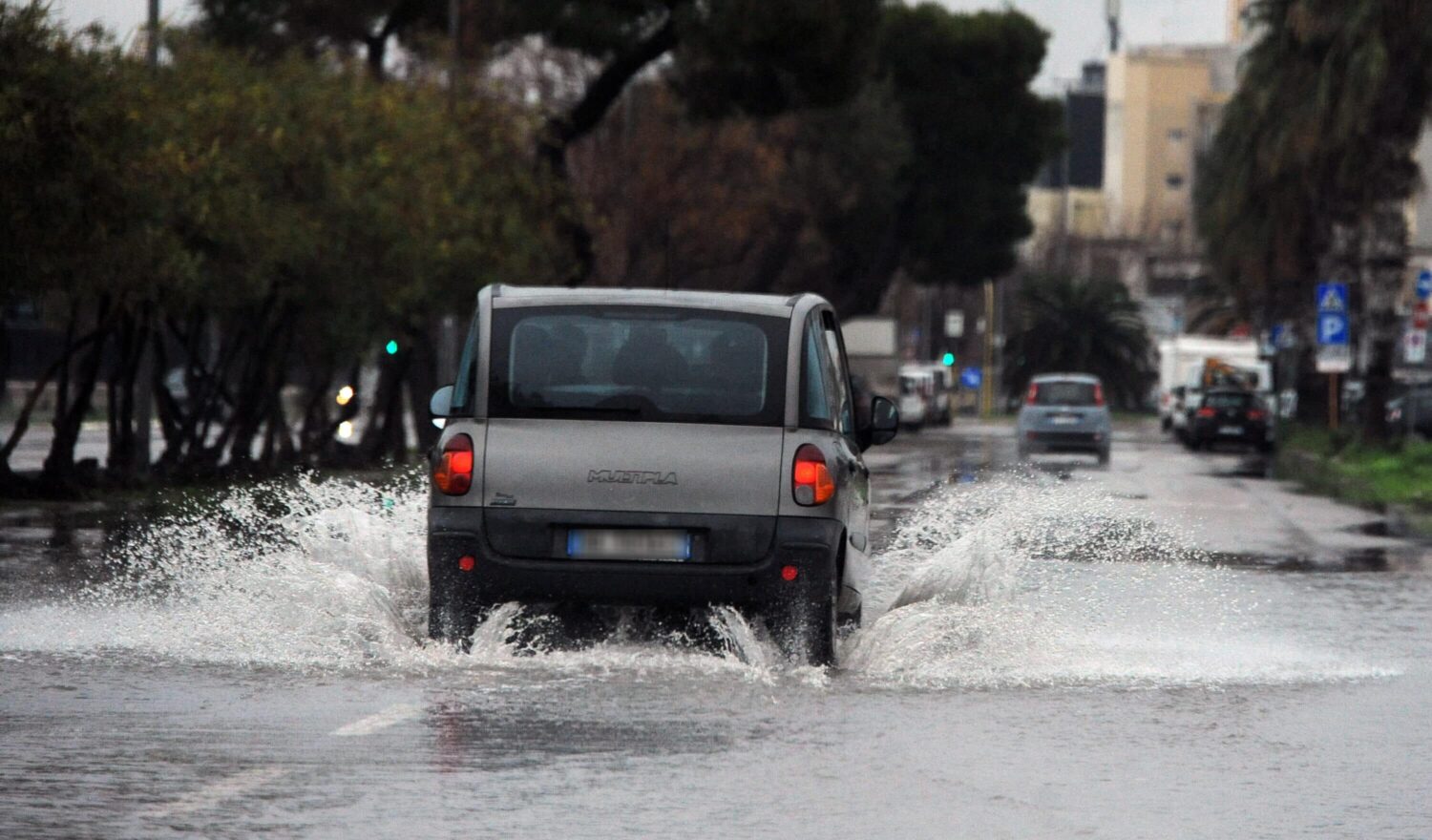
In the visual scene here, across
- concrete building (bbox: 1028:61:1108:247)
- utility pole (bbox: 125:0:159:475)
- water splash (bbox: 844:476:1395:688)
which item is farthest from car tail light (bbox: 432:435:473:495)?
concrete building (bbox: 1028:61:1108:247)

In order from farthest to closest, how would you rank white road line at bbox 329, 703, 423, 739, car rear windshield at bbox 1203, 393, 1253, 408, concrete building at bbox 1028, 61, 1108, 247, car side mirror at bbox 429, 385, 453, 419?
concrete building at bbox 1028, 61, 1108, 247 → car rear windshield at bbox 1203, 393, 1253, 408 → car side mirror at bbox 429, 385, 453, 419 → white road line at bbox 329, 703, 423, 739

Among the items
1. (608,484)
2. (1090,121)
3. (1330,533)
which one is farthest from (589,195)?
(1090,121)

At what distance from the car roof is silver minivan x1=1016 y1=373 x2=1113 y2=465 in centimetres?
3458

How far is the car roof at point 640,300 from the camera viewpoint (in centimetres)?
1128

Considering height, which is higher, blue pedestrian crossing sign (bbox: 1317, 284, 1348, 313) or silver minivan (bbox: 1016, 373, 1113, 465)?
blue pedestrian crossing sign (bbox: 1317, 284, 1348, 313)

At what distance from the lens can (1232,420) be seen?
53.6 meters

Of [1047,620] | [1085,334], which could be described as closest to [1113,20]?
Answer: [1085,334]

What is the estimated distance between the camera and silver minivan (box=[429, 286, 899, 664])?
429 inches

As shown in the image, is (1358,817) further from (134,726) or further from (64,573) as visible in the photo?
(64,573)

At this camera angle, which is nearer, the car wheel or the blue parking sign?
the car wheel

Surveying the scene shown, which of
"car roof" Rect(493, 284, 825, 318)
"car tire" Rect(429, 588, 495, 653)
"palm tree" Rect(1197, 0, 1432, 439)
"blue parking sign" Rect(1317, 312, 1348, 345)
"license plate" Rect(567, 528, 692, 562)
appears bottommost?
"car tire" Rect(429, 588, 495, 653)

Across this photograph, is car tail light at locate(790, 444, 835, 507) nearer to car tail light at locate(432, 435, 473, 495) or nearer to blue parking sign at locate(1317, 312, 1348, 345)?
car tail light at locate(432, 435, 473, 495)

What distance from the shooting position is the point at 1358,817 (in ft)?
25.8

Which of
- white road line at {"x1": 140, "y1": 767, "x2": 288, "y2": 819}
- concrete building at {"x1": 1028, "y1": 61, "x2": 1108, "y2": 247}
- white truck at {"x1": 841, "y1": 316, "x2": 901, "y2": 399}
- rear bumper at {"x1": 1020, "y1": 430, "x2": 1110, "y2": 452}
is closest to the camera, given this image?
white road line at {"x1": 140, "y1": 767, "x2": 288, "y2": 819}
